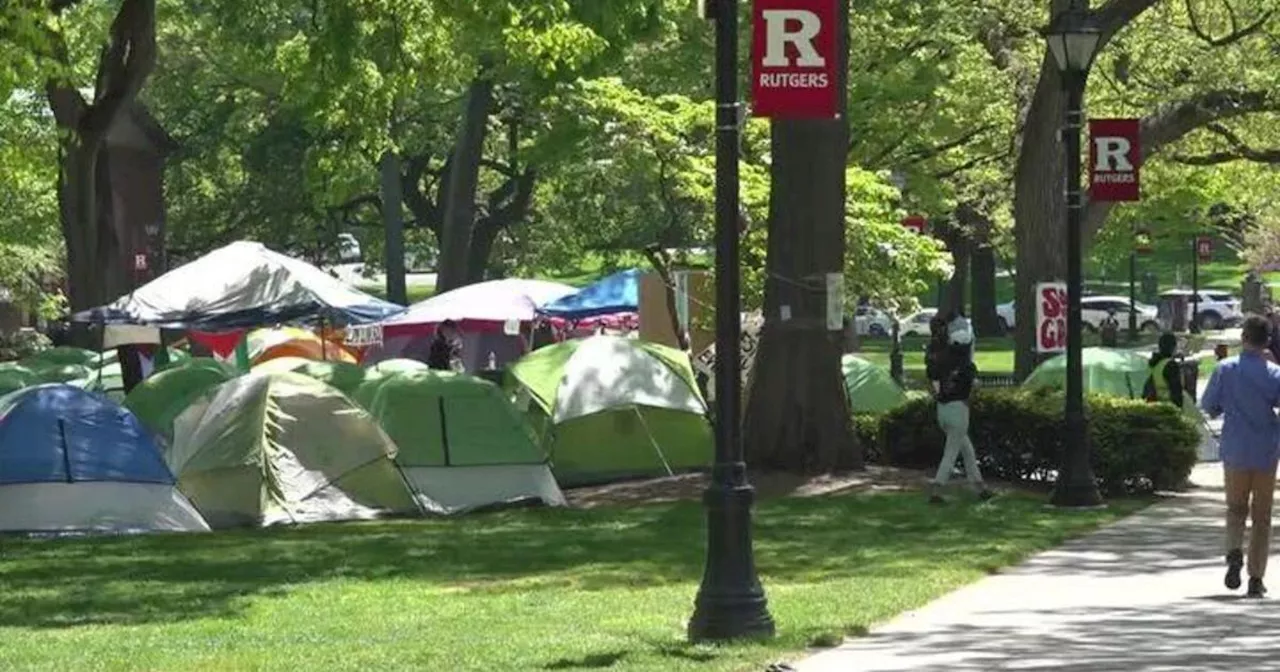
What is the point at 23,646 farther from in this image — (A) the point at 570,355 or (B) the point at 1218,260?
(B) the point at 1218,260

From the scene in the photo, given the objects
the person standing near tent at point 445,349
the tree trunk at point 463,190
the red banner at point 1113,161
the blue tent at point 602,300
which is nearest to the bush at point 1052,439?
the red banner at point 1113,161

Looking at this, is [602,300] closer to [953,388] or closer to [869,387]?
[869,387]

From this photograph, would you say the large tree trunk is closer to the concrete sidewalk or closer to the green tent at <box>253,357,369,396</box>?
the green tent at <box>253,357,369,396</box>

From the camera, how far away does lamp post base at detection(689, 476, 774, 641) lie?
1216 centimetres

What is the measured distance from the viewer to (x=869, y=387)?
97.1 feet

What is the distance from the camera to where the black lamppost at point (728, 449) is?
12.2 metres

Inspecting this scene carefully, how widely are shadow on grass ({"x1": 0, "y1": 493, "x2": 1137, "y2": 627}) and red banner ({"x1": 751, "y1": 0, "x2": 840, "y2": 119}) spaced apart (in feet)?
13.0

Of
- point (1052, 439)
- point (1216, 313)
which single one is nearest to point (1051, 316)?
point (1052, 439)

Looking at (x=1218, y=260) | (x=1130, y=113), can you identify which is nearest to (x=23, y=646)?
(x=1130, y=113)

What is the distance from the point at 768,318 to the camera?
925 inches

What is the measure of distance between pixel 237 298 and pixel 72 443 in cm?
1051

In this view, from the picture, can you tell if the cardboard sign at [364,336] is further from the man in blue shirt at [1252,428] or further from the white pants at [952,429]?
the man in blue shirt at [1252,428]

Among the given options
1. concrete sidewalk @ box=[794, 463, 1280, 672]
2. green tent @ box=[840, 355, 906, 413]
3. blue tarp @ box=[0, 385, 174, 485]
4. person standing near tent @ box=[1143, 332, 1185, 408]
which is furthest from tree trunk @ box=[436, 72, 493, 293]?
concrete sidewalk @ box=[794, 463, 1280, 672]

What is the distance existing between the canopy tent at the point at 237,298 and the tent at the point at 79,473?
29.0 feet
